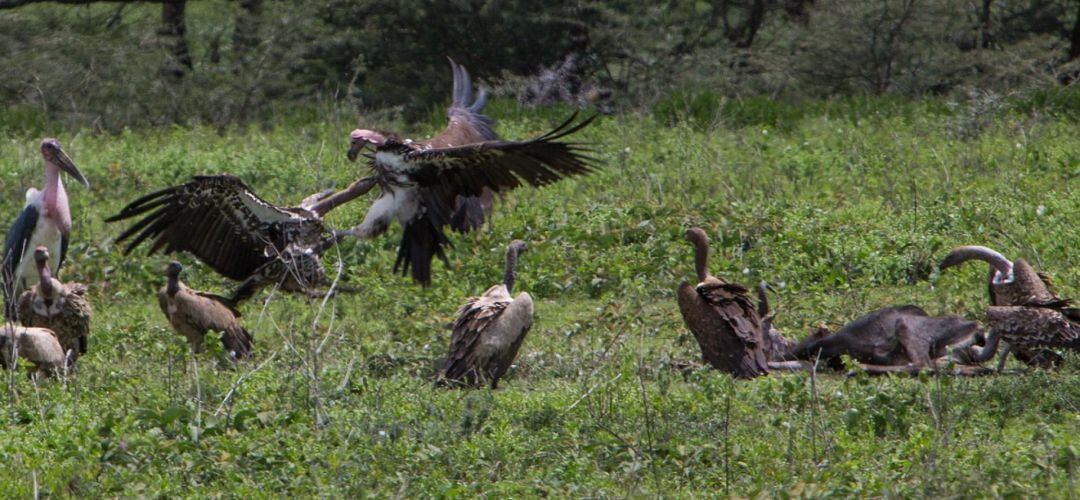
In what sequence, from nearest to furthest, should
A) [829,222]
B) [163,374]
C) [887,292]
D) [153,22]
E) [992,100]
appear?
[163,374] < [887,292] < [829,222] < [992,100] < [153,22]

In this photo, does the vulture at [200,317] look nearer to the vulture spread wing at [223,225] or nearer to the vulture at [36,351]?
the vulture spread wing at [223,225]

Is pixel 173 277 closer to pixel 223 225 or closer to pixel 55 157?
pixel 223 225

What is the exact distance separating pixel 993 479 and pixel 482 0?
12541 mm

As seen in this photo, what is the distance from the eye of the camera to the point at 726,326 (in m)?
7.58

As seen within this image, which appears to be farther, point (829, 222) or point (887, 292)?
point (829, 222)

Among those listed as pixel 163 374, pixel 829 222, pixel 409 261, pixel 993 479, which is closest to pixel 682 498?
pixel 993 479

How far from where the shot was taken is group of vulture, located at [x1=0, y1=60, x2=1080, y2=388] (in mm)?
7457

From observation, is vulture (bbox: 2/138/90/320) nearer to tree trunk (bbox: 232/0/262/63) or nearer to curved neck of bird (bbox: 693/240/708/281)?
curved neck of bird (bbox: 693/240/708/281)

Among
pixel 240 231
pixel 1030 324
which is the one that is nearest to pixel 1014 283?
pixel 1030 324

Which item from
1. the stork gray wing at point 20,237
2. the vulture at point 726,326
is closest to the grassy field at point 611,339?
the vulture at point 726,326

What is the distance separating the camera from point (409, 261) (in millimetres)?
8812

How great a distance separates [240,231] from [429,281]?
→ 105cm

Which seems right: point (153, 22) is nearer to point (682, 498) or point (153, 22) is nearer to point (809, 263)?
point (809, 263)

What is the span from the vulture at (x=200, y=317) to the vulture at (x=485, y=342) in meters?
1.34
